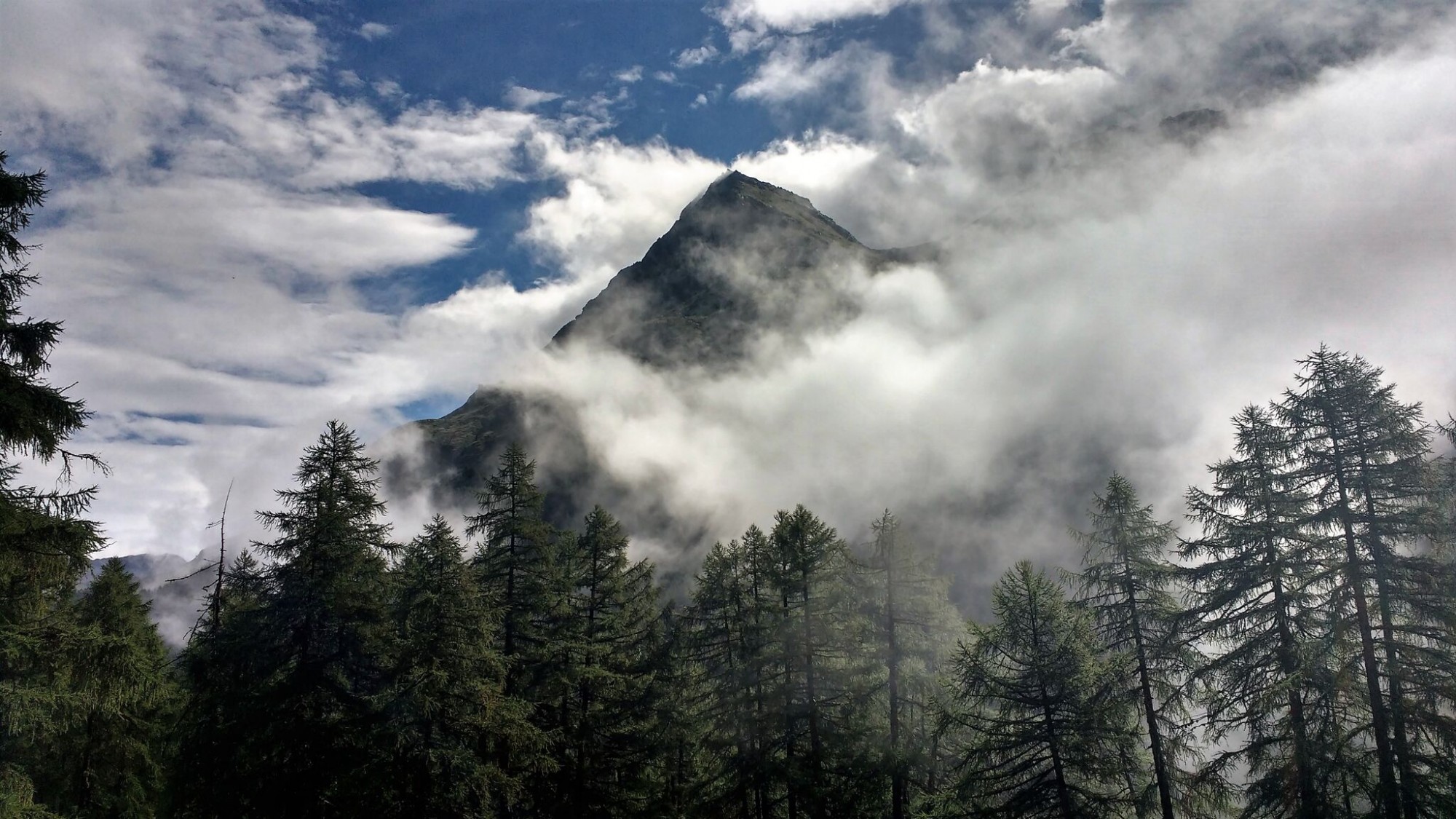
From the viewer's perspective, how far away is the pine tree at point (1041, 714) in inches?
731

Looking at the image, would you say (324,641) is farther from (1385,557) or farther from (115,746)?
(1385,557)

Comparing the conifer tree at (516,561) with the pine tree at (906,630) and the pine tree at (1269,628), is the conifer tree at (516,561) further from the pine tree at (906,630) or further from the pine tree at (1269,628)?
the pine tree at (1269,628)

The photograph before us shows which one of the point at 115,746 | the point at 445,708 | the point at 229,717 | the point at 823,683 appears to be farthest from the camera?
the point at 823,683

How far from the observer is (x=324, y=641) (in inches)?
829

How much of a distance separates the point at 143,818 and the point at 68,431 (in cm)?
2181

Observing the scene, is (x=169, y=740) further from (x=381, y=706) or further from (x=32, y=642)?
(x=32, y=642)

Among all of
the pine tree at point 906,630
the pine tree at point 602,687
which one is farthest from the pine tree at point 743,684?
the pine tree at point 906,630

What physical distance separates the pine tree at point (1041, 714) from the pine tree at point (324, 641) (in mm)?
16722

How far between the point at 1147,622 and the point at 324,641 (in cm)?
2457

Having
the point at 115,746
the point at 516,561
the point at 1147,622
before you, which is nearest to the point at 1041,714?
the point at 1147,622

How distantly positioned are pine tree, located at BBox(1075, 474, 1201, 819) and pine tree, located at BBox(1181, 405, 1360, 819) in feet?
2.45

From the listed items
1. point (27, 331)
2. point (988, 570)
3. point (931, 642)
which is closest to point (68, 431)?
point (27, 331)

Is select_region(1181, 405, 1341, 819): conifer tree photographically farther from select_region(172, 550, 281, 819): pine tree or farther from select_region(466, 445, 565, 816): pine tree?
select_region(172, 550, 281, 819): pine tree

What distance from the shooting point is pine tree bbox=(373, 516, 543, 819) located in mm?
20000
